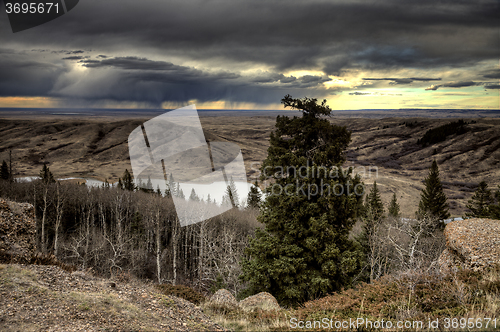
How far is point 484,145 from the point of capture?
175 m

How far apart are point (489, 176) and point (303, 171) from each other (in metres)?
172

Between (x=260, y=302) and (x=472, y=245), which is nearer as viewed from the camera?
(x=472, y=245)

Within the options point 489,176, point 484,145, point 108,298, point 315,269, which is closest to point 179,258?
point 315,269

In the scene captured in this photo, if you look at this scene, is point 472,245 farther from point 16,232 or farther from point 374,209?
point 374,209

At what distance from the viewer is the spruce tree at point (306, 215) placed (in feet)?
48.1

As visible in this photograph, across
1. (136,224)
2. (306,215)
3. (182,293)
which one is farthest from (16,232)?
(136,224)

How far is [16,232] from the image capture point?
1213 cm

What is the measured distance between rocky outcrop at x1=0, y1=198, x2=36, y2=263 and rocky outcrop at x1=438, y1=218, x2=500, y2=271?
17321mm

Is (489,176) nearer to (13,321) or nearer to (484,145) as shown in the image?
(484,145)

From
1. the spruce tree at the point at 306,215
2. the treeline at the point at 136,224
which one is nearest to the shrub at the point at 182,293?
the spruce tree at the point at 306,215

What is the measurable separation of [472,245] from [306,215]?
23.7 feet

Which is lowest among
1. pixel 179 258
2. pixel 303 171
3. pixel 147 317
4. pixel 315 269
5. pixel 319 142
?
pixel 179 258

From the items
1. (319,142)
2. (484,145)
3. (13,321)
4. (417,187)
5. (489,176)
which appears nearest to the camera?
(13,321)

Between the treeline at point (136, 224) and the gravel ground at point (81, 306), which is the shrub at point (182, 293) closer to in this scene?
the gravel ground at point (81, 306)
